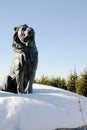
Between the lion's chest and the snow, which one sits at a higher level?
the lion's chest

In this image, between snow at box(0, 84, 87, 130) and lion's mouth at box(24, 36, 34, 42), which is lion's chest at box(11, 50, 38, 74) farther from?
snow at box(0, 84, 87, 130)

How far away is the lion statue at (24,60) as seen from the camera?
7375 mm

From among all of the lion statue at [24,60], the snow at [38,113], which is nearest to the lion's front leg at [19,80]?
the lion statue at [24,60]

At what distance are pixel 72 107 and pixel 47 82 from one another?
41.9 feet

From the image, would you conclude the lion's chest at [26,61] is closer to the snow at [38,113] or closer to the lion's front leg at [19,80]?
the lion's front leg at [19,80]

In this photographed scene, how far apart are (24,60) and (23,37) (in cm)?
59

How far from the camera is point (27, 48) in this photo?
7477 mm

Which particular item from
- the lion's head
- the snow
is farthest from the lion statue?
the snow

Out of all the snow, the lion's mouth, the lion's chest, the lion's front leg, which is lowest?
the snow

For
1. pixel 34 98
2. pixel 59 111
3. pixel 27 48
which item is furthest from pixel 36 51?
pixel 59 111

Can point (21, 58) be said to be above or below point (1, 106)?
above

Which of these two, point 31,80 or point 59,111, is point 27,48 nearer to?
point 31,80

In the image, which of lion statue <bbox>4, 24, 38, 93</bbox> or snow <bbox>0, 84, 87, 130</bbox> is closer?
snow <bbox>0, 84, 87, 130</bbox>

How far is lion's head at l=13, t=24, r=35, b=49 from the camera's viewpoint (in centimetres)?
735
